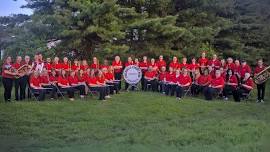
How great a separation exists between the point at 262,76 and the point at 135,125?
25.4ft

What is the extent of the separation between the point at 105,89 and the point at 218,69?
4.98m

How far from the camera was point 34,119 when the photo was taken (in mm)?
14453

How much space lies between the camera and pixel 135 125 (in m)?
14.0

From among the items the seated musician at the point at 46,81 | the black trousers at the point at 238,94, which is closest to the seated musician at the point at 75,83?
the seated musician at the point at 46,81

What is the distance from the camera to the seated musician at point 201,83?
2014cm

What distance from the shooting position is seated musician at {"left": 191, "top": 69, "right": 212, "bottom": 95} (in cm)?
2014

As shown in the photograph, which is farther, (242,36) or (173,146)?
(242,36)

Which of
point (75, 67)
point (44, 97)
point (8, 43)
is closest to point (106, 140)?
point (44, 97)

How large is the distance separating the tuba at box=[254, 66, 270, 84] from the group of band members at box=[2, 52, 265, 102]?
20 cm

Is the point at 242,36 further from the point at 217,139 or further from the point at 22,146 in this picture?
the point at 22,146

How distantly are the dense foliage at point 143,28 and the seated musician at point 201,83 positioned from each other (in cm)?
487

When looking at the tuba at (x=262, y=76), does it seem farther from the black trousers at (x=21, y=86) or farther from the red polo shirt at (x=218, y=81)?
the black trousers at (x=21, y=86)

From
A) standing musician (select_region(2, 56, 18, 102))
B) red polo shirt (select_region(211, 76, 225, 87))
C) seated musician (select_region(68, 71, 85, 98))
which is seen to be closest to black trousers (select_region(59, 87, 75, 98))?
seated musician (select_region(68, 71, 85, 98))

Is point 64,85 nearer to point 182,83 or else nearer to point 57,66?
point 57,66
